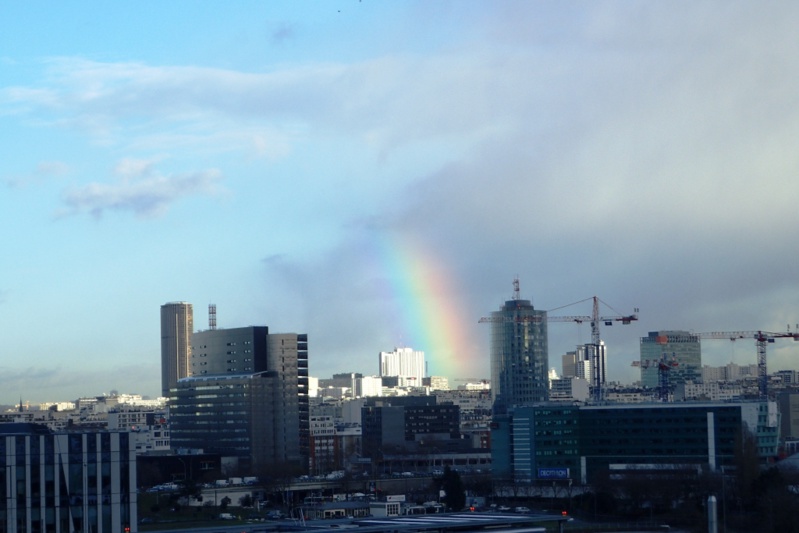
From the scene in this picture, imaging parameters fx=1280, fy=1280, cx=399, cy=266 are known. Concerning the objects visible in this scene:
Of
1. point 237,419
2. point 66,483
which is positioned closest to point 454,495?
point 66,483

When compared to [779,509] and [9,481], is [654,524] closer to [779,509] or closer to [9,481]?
[779,509]

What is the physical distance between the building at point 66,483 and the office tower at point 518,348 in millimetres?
146981

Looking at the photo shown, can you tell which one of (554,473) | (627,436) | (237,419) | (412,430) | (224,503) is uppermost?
(237,419)

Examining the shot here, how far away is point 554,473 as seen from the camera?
3253 inches

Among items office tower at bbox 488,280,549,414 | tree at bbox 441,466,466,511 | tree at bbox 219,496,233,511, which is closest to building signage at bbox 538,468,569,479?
tree at bbox 441,466,466,511

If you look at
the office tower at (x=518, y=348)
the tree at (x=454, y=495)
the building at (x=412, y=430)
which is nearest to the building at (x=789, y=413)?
the building at (x=412, y=430)

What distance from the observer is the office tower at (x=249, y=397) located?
363 ft

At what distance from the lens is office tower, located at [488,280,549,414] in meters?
179

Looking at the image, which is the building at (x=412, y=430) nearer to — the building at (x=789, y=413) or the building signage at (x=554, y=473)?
the building at (x=789, y=413)

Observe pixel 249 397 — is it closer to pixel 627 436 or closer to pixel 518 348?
pixel 627 436

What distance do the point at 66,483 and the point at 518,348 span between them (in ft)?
490

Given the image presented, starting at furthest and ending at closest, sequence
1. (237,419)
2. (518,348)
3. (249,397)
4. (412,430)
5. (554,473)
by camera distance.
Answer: (518,348)
(412,430)
(237,419)
(249,397)
(554,473)

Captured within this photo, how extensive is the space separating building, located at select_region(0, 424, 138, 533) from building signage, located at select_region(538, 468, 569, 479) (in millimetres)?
52165

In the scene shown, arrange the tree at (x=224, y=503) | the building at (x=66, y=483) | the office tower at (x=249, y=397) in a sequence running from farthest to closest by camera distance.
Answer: the office tower at (x=249, y=397)
the tree at (x=224, y=503)
the building at (x=66, y=483)
